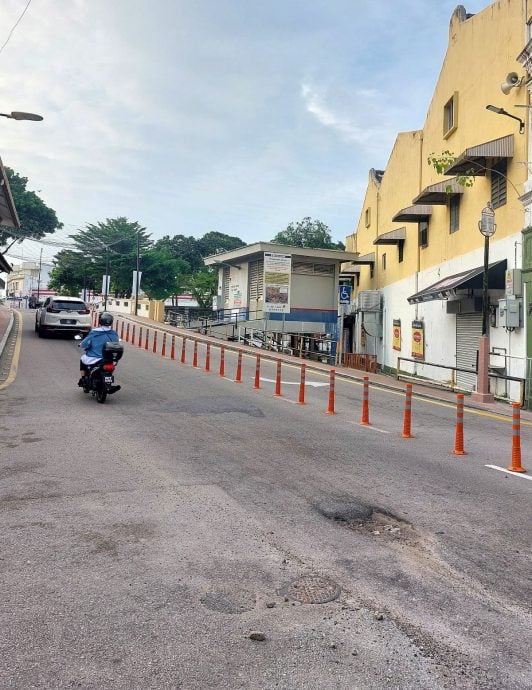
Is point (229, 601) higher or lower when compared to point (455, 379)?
lower

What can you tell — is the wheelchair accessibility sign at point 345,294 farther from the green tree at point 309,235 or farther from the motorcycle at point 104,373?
the green tree at point 309,235

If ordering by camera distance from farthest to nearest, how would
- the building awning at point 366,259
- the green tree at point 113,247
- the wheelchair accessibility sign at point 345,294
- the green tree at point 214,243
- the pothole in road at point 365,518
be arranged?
the green tree at point 214,243 → the green tree at point 113,247 → the building awning at point 366,259 → the wheelchair accessibility sign at point 345,294 → the pothole in road at point 365,518

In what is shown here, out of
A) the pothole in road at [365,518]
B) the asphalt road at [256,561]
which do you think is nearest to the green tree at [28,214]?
the asphalt road at [256,561]

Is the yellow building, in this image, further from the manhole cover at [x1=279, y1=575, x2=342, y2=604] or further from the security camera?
the manhole cover at [x1=279, y1=575, x2=342, y2=604]

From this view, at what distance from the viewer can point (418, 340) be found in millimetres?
23953

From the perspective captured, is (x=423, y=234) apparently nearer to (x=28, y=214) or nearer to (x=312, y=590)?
(x=312, y=590)

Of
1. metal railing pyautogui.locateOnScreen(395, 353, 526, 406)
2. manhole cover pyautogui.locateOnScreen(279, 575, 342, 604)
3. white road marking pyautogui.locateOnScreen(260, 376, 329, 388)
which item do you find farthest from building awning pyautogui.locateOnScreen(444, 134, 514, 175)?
manhole cover pyautogui.locateOnScreen(279, 575, 342, 604)

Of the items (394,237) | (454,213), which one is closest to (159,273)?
(394,237)

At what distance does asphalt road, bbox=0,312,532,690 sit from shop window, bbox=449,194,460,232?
526 inches

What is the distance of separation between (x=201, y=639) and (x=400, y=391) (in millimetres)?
15324

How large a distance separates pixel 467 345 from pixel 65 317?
16577 mm

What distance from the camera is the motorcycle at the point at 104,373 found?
11.6 metres

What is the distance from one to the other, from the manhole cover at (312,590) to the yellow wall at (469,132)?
47.6 feet

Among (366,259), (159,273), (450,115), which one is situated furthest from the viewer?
(159,273)
